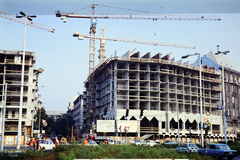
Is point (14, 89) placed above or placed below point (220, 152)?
above

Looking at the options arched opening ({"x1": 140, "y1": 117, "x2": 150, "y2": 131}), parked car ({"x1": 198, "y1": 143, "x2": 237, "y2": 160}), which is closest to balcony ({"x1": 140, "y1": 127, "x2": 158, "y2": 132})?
arched opening ({"x1": 140, "y1": 117, "x2": 150, "y2": 131})

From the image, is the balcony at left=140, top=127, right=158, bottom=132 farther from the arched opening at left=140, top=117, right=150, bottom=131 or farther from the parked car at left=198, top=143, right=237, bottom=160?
the parked car at left=198, top=143, right=237, bottom=160

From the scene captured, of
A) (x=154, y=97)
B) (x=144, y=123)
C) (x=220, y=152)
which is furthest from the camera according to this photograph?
(x=144, y=123)

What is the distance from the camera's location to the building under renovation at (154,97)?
73688 millimetres

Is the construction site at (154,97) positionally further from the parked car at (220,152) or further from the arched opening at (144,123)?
the parked car at (220,152)

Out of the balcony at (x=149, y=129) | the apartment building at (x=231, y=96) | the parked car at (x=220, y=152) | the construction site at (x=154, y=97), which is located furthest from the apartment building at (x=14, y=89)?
the apartment building at (x=231, y=96)

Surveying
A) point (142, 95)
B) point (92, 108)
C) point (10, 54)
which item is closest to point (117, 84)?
point (142, 95)

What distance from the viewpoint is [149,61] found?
7694 centimetres

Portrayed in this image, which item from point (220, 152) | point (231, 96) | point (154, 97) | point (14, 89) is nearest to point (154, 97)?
point (154, 97)

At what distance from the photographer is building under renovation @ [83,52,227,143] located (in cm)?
7369

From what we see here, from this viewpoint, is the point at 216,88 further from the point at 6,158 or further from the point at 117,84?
the point at 6,158

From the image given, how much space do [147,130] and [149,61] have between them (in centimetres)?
1910

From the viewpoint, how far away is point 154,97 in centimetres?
7625

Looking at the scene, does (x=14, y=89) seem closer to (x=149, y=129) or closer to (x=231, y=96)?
(x=149, y=129)
